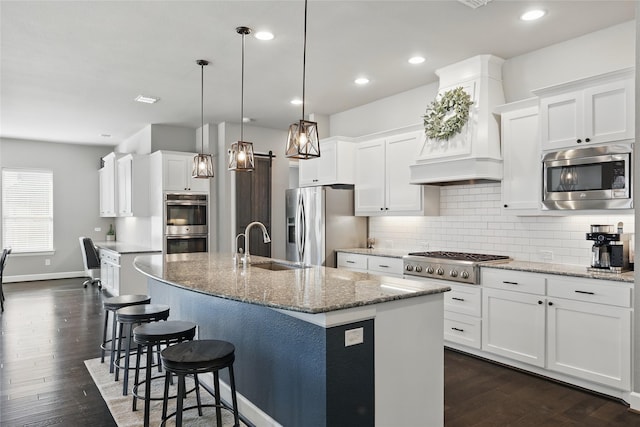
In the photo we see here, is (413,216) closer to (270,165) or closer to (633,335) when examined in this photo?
(633,335)

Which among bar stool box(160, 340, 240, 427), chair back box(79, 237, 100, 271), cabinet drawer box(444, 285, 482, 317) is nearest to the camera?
bar stool box(160, 340, 240, 427)

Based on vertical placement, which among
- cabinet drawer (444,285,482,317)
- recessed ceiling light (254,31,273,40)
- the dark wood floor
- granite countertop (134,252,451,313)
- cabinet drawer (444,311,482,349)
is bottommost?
the dark wood floor

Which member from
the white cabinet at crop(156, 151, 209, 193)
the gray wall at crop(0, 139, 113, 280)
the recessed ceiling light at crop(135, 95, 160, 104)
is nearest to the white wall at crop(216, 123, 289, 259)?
the white cabinet at crop(156, 151, 209, 193)

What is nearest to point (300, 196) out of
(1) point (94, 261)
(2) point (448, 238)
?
(2) point (448, 238)

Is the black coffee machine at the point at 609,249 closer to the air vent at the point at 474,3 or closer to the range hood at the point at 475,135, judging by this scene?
the range hood at the point at 475,135

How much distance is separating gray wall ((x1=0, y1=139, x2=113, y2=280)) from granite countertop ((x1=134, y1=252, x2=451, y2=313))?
688cm

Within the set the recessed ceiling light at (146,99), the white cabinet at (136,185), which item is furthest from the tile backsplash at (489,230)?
the white cabinet at (136,185)

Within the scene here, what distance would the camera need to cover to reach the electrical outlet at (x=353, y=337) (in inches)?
83.4

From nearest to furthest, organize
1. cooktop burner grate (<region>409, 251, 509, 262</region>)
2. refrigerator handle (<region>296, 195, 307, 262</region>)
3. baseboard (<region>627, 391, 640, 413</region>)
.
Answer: baseboard (<region>627, 391, 640, 413</region>)
cooktop burner grate (<region>409, 251, 509, 262</region>)
refrigerator handle (<region>296, 195, 307, 262</region>)

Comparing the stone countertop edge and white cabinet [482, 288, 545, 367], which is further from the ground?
the stone countertop edge

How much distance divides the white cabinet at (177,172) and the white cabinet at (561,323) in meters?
4.85

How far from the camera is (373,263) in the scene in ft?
16.9

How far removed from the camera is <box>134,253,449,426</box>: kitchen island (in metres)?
2.10

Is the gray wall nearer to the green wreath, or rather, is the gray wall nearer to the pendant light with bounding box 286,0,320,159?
the green wreath
